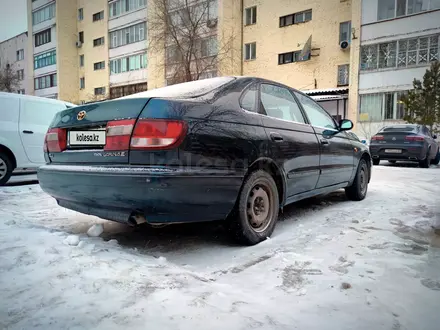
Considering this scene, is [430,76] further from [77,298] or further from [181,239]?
[77,298]

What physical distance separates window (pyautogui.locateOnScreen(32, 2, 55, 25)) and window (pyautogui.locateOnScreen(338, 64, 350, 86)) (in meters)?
31.0

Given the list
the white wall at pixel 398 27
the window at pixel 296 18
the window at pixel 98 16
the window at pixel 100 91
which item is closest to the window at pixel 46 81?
the window at pixel 100 91

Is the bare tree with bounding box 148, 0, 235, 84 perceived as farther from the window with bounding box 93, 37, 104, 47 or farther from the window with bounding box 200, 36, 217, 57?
the window with bounding box 93, 37, 104, 47

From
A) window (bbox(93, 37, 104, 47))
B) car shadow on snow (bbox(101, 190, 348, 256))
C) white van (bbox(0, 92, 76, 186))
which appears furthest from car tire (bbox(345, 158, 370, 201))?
window (bbox(93, 37, 104, 47))

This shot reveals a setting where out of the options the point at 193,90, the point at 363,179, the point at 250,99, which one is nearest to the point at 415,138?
the point at 363,179

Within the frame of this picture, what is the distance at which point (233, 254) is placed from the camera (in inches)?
103

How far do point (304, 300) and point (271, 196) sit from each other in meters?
1.25

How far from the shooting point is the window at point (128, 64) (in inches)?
1130

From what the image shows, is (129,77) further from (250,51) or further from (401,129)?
(401,129)

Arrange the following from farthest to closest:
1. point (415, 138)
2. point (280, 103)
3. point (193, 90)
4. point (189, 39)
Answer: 1. point (189, 39)
2. point (415, 138)
3. point (280, 103)
4. point (193, 90)

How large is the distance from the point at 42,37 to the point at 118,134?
4241 centimetres

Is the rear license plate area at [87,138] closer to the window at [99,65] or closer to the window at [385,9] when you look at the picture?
the window at [385,9]

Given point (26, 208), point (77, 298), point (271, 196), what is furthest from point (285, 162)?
point (26, 208)

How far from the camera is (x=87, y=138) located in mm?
2594
